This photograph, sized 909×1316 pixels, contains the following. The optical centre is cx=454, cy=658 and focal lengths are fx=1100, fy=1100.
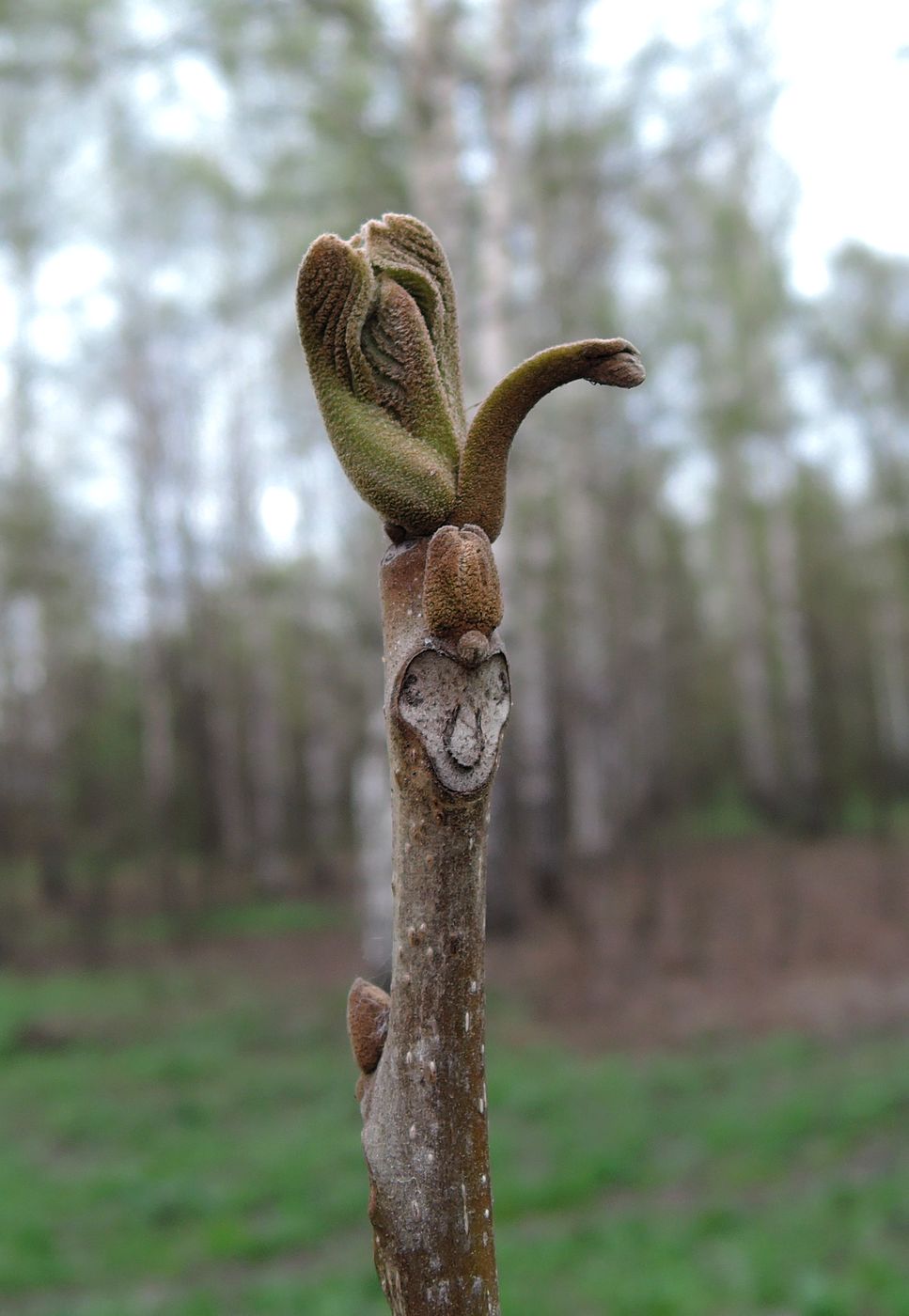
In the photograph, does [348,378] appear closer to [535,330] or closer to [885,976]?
[885,976]

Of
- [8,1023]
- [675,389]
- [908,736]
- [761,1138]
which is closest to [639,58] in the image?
[675,389]

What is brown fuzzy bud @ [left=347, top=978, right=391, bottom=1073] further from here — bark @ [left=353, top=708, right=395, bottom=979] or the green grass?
bark @ [left=353, top=708, right=395, bottom=979]

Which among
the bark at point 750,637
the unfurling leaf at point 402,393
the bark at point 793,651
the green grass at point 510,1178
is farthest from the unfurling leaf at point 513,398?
the bark at point 750,637

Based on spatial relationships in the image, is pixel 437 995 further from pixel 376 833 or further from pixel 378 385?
pixel 376 833

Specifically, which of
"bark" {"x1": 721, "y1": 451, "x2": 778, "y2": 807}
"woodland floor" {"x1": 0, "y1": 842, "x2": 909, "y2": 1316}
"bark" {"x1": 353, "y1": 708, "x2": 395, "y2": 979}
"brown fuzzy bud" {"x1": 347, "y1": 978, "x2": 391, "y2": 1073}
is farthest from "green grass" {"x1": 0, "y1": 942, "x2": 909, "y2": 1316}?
"bark" {"x1": 721, "y1": 451, "x2": 778, "y2": 807}

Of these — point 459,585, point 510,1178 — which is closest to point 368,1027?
point 459,585

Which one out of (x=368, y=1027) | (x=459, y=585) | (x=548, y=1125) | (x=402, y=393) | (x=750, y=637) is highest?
(x=750, y=637)

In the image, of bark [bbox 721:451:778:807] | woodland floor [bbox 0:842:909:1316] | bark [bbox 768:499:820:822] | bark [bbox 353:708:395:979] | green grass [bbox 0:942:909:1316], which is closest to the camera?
green grass [bbox 0:942:909:1316]
